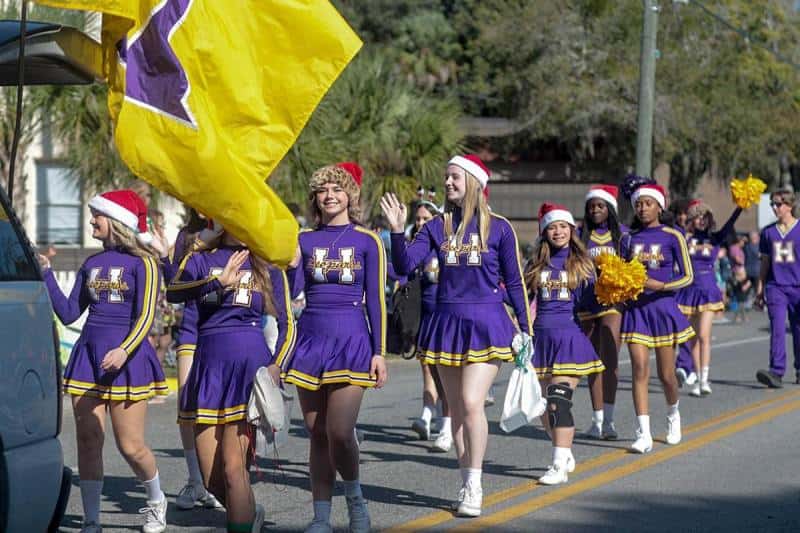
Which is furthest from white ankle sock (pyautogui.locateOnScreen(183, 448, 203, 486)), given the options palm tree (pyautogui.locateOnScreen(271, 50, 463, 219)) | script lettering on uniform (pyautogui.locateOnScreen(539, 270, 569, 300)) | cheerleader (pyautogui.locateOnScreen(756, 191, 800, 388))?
palm tree (pyautogui.locateOnScreen(271, 50, 463, 219))

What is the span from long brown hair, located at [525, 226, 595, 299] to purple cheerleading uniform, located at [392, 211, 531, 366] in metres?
1.48

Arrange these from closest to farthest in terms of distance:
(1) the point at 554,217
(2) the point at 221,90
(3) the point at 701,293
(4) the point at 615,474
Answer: (2) the point at 221,90, (4) the point at 615,474, (1) the point at 554,217, (3) the point at 701,293

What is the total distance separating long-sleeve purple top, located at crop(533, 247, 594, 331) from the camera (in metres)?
10.0

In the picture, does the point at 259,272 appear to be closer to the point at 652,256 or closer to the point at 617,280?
the point at 617,280

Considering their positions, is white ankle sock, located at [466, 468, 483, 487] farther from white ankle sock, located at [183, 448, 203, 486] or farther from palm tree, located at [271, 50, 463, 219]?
palm tree, located at [271, 50, 463, 219]

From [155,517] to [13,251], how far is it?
2.61 m

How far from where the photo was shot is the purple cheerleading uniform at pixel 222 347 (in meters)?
6.86

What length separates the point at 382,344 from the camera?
24.7ft

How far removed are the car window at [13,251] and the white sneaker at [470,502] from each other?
3.34 metres

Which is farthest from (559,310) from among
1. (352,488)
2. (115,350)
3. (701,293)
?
(701,293)

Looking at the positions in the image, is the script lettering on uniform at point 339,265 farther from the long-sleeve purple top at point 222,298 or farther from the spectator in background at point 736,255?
the spectator in background at point 736,255

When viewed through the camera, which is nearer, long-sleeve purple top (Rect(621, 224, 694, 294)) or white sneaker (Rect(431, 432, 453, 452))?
white sneaker (Rect(431, 432, 453, 452))

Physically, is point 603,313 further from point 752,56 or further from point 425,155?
point 752,56

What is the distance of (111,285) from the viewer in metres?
7.62
